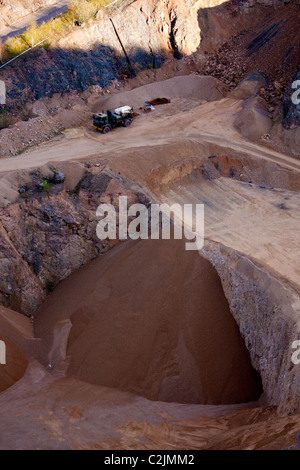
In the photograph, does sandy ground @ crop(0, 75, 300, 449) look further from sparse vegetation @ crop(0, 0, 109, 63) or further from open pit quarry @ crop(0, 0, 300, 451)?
sparse vegetation @ crop(0, 0, 109, 63)

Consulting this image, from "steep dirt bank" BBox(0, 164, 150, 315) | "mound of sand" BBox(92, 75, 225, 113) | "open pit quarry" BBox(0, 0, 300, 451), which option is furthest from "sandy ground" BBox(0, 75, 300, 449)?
"steep dirt bank" BBox(0, 164, 150, 315)

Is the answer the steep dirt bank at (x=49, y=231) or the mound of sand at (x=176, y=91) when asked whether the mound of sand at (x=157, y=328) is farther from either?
the mound of sand at (x=176, y=91)

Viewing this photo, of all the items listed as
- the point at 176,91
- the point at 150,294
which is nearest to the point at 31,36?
the point at 176,91

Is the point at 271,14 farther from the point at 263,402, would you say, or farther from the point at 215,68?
the point at 263,402

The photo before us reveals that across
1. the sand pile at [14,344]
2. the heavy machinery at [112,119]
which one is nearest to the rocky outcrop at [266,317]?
the sand pile at [14,344]

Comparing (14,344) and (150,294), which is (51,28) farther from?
(14,344)

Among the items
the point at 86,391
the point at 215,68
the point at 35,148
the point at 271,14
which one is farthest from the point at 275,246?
the point at 271,14
